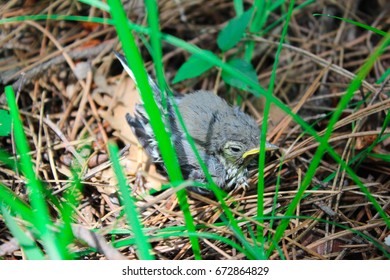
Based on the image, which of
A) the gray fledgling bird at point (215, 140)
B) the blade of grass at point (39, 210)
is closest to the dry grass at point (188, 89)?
the gray fledgling bird at point (215, 140)

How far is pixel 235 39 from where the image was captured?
2811 millimetres

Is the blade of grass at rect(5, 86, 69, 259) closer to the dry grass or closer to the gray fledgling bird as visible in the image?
the dry grass

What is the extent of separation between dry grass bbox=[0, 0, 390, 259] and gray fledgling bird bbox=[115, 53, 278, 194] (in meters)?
0.13

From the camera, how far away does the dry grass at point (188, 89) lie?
2.21 m

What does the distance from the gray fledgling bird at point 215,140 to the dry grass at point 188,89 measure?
0.41ft

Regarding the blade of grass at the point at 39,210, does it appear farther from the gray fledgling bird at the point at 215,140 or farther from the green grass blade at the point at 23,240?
the gray fledgling bird at the point at 215,140

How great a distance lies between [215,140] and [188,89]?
0.76 meters

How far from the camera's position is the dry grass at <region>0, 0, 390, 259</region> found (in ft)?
7.27

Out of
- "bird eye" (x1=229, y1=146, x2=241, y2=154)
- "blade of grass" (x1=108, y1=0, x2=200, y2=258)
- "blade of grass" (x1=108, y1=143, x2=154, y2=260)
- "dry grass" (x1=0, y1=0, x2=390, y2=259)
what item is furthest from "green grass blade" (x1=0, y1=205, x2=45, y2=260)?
"bird eye" (x1=229, y1=146, x2=241, y2=154)

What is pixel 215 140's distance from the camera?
7.99 feet

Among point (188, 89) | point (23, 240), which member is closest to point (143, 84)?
point (23, 240)

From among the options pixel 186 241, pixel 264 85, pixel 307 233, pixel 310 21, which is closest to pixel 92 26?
pixel 264 85
